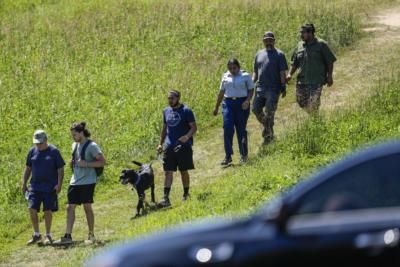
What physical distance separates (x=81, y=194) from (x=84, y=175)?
251 mm

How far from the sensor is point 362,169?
18.3ft

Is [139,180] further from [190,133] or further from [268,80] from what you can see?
[268,80]

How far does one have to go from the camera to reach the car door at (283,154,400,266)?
5184 mm

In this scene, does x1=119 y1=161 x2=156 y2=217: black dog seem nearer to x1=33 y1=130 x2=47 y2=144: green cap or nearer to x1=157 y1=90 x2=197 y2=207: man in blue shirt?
x1=157 y1=90 x2=197 y2=207: man in blue shirt

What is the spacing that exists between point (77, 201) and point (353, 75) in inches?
→ 360

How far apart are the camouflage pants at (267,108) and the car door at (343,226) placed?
408 inches

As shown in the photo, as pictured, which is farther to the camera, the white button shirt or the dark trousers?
the dark trousers

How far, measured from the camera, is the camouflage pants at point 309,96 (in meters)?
15.7

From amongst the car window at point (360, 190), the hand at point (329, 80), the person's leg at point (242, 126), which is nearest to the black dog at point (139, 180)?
the person's leg at point (242, 126)

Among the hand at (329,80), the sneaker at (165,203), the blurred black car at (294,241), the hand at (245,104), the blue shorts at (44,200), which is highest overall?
the blurred black car at (294,241)

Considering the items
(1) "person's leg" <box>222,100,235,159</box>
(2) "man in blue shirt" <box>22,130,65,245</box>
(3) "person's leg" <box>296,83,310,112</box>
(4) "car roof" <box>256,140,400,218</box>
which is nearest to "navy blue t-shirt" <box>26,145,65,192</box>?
(2) "man in blue shirt" <box>22,130,65,245</box>

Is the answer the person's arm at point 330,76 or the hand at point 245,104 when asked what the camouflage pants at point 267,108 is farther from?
the person's arm at point 330,76

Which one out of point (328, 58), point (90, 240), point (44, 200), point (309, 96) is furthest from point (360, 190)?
point (309, 96)

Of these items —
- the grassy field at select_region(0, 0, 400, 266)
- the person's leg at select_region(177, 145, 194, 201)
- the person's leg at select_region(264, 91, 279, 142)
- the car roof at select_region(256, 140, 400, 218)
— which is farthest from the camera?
the person's leg at select_region(264, 91, 279, 142)
